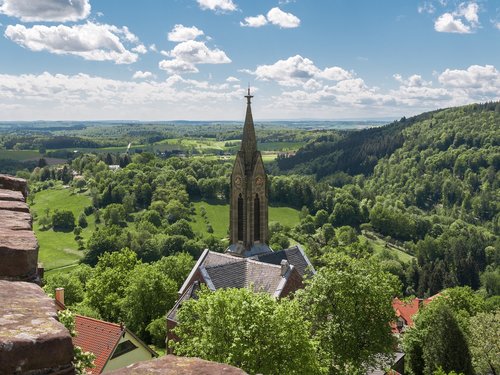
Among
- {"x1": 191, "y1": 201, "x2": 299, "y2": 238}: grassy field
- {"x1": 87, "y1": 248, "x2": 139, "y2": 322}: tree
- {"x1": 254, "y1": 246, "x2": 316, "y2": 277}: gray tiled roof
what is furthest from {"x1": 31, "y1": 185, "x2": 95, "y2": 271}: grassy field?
{"x1": 254, "y1": 246, "x2": 316, "y2": 277}: gray tiled roof

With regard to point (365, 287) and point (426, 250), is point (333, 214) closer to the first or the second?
point (426, 250)

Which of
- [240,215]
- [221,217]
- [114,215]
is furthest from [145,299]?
[221,217]

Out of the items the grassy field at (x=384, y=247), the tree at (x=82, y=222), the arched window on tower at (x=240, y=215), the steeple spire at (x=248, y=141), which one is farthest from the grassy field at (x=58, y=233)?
the grassy field at (x=384, y=247)

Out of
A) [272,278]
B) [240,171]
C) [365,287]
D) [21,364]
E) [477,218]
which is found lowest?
[477,218]

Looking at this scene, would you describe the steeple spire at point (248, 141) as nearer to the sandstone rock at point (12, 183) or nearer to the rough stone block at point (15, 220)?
the sandstone rock at point (12, 183)

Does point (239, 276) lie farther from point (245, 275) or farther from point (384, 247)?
point (384, 247)

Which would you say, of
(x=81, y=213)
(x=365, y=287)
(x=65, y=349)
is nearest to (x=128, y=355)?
(x=365, y=287)
